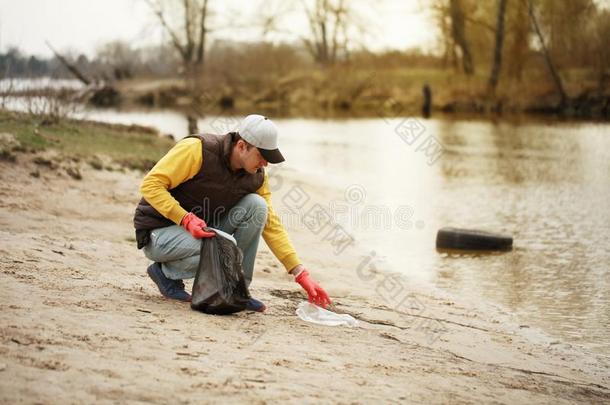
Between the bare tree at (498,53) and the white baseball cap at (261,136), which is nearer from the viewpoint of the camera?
the white baseball cap at (261,136)

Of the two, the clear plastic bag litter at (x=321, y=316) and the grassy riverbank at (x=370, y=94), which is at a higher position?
the grassy riverbank at (x=370, y=94)

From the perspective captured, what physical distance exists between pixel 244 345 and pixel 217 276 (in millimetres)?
629

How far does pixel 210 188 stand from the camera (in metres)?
4.91

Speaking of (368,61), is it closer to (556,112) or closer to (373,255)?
(556,112)

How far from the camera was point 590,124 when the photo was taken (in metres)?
28.1

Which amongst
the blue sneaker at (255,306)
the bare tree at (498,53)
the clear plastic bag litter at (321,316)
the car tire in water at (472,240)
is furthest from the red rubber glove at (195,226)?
the bare tree at (498,53)

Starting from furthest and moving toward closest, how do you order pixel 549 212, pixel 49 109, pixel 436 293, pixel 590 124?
pixel 590 124 → pixel 49 109 → pixel 549 212 → pixel 436 293

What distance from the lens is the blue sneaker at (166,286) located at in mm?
5047

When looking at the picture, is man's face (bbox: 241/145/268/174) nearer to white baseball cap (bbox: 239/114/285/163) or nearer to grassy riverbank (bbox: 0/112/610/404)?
white baseball cap (bbox: 239/114/285/163)

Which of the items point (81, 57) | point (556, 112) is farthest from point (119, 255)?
point (556, 112)

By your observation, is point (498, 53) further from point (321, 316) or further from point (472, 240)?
point (321, 316)

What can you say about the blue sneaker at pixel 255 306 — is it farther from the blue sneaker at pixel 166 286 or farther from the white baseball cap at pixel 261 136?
the white baseball cap at pixel 261 136

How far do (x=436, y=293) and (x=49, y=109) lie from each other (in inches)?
341

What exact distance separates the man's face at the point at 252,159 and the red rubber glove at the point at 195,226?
468mm
